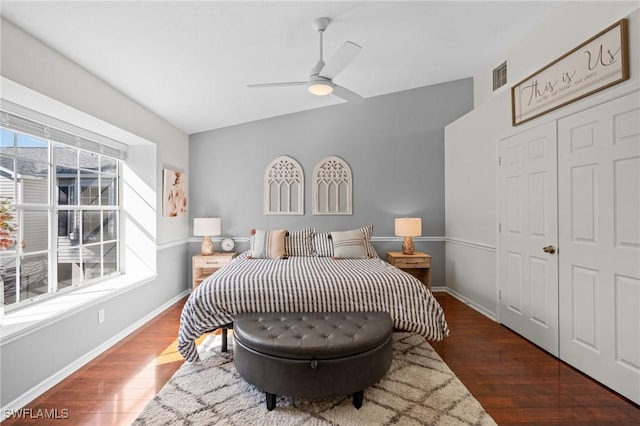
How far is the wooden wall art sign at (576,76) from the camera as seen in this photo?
6.86ft

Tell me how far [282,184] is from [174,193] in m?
1.53

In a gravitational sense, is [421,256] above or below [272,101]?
below

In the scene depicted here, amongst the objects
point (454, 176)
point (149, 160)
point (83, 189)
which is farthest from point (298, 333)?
point (454, 176)

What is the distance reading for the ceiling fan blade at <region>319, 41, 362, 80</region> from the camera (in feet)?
7.39

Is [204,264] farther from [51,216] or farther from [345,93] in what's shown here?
[345,93]

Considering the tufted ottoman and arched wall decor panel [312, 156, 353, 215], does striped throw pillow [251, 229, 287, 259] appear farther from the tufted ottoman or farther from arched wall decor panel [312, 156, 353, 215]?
the tufted ottoman

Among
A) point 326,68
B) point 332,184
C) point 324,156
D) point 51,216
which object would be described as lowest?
point 51,216

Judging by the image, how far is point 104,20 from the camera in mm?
1961

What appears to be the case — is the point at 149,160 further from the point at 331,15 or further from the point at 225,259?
the point at 331,15

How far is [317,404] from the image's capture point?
1.93m

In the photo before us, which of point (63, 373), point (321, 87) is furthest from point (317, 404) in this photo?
point (321, 87)

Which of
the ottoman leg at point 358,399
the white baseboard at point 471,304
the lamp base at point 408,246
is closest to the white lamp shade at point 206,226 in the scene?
the lamp base at point 408,246

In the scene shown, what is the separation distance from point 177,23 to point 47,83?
1.00 m

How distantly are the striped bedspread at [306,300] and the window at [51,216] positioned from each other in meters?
1.26
